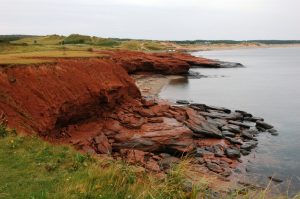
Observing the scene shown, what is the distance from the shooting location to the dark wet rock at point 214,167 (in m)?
17.2

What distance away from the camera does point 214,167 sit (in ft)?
57.3

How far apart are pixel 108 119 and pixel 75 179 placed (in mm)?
13325

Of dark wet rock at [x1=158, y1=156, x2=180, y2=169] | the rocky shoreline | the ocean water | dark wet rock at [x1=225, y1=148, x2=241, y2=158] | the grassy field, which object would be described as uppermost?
the grassy field

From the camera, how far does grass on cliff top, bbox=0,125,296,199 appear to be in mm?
6898

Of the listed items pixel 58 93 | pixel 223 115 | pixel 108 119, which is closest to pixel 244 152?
pixel 108 119

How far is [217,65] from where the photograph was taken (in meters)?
77.2

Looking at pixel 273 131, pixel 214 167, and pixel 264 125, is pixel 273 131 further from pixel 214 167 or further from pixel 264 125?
pixel 214 167

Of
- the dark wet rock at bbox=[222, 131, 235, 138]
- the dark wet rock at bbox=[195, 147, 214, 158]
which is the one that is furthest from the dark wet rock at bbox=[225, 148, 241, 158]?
the dark wet rock at bbox=[222, 131, 235, 138]

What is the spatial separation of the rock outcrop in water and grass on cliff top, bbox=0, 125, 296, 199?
13.3 feet

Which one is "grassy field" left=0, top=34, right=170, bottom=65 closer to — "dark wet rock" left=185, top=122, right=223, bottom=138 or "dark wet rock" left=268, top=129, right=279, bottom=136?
"dark wet rock" left=185, top=122, right=223, bottom=138

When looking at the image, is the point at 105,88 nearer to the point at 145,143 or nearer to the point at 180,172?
the point at 145,143

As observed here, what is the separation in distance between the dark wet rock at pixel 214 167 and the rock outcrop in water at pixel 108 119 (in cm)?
5

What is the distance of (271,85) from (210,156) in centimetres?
3432

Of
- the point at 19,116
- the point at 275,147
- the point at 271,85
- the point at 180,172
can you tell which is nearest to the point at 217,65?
the point at 271,85
